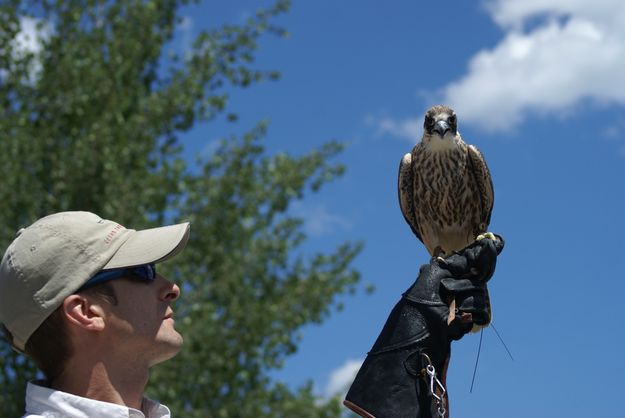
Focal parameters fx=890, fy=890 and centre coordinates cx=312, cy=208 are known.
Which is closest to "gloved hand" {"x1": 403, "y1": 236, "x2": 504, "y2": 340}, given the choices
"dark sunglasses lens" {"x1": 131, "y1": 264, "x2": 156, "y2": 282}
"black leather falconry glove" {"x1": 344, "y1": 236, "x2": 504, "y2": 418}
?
"black leather falconry glove" {"x1": 344, "y1": 236, "x2": 504, "y2": 418}

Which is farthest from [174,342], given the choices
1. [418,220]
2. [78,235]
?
[418,220]

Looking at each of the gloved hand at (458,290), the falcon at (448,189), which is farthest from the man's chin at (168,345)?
the falcon at (448,189)

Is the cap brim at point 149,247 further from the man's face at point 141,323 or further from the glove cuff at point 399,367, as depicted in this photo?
the glove cuff at point 399,367

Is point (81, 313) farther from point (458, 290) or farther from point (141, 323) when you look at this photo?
point (458, 290)

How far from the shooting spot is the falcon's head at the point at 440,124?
4.46 meters

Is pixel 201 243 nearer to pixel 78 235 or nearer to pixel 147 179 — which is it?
pixel 147 179

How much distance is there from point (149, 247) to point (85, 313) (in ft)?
0.84

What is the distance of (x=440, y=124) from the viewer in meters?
4.48

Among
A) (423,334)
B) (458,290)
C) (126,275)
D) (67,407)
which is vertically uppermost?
(458,290)

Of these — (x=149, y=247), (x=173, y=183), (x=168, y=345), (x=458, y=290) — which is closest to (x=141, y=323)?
(x=168, y=345)

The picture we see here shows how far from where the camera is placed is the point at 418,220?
14.9 ft

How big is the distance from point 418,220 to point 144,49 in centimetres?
863

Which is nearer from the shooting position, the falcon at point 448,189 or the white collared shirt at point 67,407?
the white collared shirt at point 67,407

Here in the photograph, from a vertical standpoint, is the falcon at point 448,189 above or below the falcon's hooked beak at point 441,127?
below
